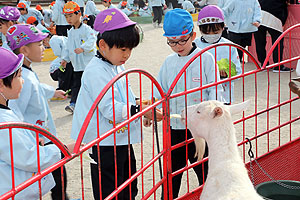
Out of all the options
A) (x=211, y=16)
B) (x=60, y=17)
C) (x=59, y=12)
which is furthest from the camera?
(x=60, y=17)

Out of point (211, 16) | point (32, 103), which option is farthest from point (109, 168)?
point (211, 16)

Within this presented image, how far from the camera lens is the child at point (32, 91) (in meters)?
3.65

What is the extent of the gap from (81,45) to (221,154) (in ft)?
16.4

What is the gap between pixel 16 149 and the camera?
8.46 feet

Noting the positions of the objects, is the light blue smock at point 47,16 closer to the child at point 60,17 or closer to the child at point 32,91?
the child at point 60,17

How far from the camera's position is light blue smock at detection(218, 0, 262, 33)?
9.09 m

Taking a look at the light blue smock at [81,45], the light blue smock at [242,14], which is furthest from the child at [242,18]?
the light blue smock at [81,45]

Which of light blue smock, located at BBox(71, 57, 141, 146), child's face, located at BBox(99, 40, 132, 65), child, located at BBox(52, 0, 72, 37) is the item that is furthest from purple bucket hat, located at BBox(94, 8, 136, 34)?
child, located at BBox(52, 0, 72, 37)

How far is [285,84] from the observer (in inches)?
324

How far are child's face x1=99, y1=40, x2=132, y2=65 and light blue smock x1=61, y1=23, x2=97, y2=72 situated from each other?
165 inches

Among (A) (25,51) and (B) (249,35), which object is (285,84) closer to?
(B) (249,35)

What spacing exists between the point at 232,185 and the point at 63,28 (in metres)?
10.6

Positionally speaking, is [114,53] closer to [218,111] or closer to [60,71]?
[218,111]

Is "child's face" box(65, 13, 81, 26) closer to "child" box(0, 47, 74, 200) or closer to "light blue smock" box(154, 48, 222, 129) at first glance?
"light blue smock" box(154, 48, 222, 129)
